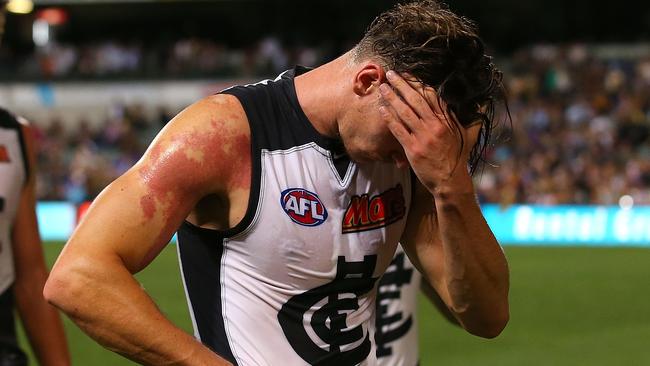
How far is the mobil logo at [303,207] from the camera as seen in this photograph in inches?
94.3

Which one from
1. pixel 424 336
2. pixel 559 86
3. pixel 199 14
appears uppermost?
pixel 199 14

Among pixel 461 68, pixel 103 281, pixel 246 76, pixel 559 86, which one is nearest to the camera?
pixel 103 281

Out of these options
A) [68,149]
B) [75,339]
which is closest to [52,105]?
[68,149]

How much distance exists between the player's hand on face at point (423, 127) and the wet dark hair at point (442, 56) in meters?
0.02

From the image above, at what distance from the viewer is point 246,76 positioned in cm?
2758

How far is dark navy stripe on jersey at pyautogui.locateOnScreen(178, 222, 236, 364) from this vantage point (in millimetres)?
2451

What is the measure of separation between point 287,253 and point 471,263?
0.45 metres

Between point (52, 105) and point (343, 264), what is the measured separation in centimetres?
2731

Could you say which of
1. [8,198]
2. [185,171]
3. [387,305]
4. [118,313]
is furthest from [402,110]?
[387,305]

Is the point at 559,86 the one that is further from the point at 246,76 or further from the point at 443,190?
the point at 443,190

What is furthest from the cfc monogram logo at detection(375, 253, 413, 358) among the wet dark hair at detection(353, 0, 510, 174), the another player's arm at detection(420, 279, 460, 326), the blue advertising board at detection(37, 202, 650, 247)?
the blue advertising board at detection(37, 202, 650, 247)

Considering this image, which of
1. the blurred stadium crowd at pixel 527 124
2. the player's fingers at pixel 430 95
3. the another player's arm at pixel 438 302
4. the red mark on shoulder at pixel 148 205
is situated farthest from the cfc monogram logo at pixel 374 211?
the blurred stadium crowd at pixel 527 124

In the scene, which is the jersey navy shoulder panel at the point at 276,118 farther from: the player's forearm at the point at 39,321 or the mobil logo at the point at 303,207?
the player's forearm at the point at 39,321

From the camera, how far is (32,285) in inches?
139
